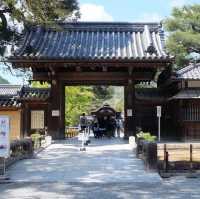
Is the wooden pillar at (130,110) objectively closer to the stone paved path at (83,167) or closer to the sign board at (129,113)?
the sign board at (129,113)

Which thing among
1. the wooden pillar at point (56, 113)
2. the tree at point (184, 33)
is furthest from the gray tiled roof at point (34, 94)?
the tree at point (184, 33)

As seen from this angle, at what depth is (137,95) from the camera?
28312 mm

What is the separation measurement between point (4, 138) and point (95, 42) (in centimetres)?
1488

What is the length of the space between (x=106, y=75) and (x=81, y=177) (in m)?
13.6

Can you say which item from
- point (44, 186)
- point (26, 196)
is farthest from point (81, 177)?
point (26, 196)

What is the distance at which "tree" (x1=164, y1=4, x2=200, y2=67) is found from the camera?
43156 mm

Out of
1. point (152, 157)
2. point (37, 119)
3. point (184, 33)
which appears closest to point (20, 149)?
point (152, 157)

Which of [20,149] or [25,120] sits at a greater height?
[25,120]

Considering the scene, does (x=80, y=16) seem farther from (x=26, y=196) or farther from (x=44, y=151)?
(x=26, y=196)

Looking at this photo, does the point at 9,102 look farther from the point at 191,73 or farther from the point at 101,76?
the point at 191,73

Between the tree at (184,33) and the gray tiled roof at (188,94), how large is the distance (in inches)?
641

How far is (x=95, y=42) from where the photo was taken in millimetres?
28266

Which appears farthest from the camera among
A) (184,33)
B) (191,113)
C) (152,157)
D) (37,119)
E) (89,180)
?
(184,33)

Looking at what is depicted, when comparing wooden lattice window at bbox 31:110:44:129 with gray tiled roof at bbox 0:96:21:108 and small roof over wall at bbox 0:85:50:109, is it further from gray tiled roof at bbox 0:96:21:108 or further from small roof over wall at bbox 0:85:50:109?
gray tiled roof at bbox 0:96:21:108
